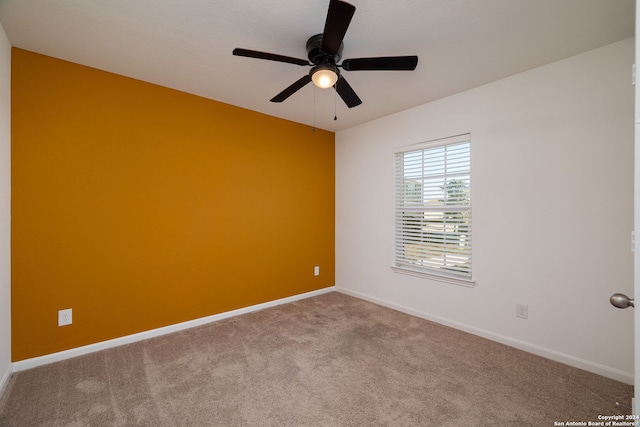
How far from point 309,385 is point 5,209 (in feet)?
8.41

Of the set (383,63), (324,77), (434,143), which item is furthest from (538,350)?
(324,77)

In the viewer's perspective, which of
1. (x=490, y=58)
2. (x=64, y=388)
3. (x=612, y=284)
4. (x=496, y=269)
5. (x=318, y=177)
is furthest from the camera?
(x=318, y=177)

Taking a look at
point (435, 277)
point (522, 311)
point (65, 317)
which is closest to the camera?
point (65, 317)

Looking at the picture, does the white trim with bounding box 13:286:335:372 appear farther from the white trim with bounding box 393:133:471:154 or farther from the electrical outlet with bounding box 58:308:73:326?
the white trim with bounding box 393:133:471:154

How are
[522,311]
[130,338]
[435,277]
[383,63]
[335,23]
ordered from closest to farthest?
[335,23], [383,63], [522,311], [130,338], [435,277]

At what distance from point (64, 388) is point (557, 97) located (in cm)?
442

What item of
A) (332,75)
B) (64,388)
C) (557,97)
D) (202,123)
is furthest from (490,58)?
(64,388)

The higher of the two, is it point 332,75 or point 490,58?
point 490,58

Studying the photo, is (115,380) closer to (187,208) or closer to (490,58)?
(187,208)

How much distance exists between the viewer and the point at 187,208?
304 cm

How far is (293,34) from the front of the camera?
6.68ft

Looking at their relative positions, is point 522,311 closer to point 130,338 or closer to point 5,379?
point 130,338

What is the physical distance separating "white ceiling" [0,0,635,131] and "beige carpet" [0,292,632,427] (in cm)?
251

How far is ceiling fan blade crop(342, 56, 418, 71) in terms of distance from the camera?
183 centimetres
